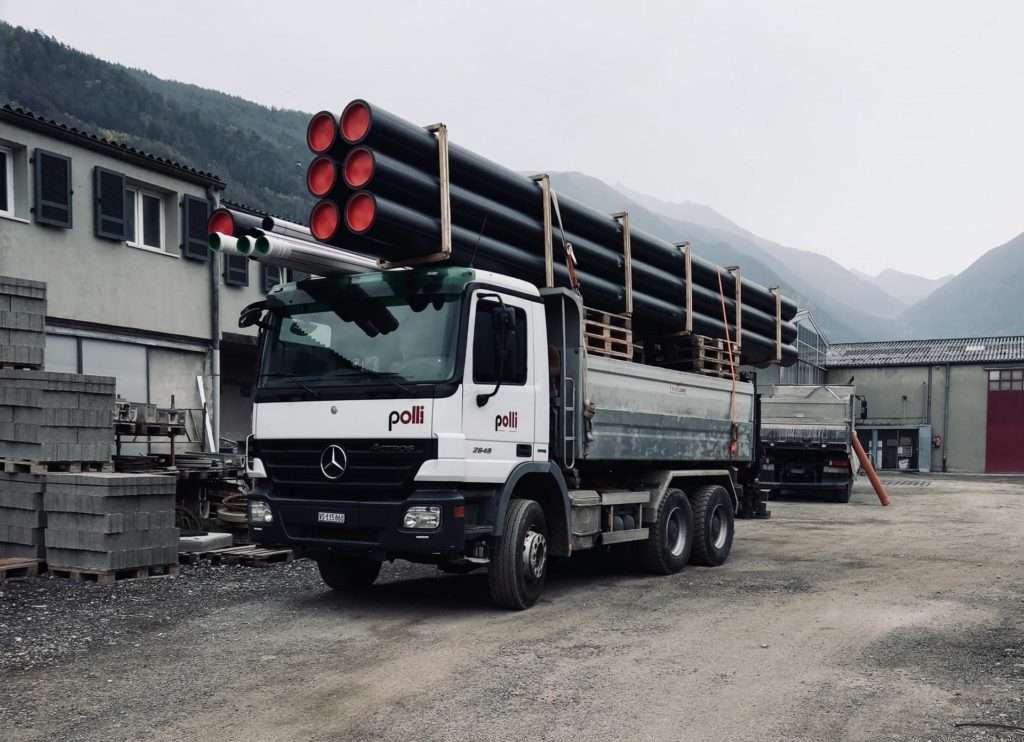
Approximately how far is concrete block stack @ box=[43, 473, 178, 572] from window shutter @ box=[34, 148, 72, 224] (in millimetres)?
8073

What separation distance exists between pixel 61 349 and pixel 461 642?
39.7 ft

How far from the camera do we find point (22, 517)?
9.78 meters

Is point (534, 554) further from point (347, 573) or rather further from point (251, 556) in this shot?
point (251, 556)

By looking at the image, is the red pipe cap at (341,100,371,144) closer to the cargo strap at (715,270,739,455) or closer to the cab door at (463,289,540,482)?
the cab door at (463,289,540,482)

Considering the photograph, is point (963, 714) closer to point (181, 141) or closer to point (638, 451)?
point (638, 451)

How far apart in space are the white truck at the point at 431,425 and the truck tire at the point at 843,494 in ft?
48.4

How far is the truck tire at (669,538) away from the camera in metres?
10.0

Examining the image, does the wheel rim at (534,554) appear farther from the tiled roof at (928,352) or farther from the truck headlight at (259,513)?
the tiled roof at (928,352)

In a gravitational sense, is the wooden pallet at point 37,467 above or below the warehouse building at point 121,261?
below

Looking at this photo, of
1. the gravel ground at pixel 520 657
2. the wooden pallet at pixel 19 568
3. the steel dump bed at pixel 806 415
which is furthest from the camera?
the steel dump bed at pixel 806 415

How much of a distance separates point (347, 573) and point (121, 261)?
11.0 metres

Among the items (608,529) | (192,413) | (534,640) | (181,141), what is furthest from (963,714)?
(181,141)

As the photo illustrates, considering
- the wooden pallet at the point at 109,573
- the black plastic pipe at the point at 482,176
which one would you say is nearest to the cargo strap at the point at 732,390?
the black plastic pipe at the point at 482,176

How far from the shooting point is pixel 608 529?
9281 mm
